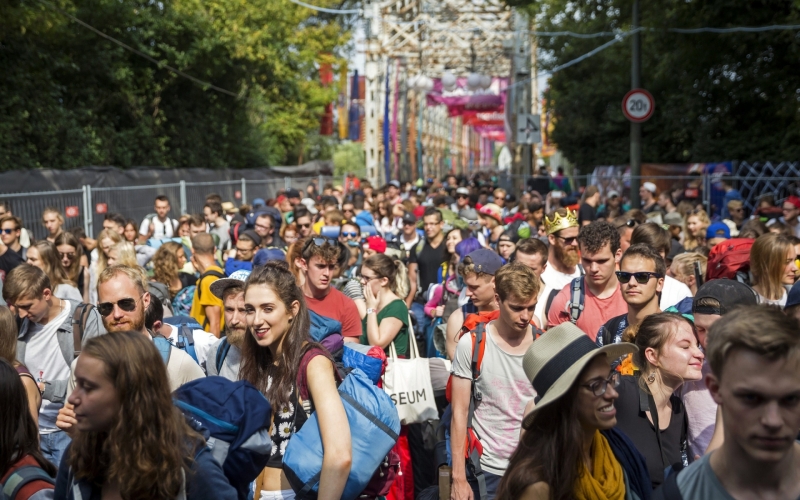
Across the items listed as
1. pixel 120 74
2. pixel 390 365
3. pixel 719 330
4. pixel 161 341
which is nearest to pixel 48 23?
pixel 120 74

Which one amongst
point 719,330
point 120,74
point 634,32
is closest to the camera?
point 719,330

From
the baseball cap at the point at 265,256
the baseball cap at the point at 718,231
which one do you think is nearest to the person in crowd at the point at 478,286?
the baseball cap at the point at 265,256

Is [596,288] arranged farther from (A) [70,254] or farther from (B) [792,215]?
(B) [792,215]

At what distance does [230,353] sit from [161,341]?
38 centimetres

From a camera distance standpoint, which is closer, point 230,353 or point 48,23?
point 230,353

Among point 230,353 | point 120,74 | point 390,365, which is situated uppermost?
point 120,74

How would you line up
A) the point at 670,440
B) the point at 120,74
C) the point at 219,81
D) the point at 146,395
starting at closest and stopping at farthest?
the point at 146,395, the point at 670,440, the point at 120,74, the point at 219,81

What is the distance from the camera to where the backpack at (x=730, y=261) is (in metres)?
6.66

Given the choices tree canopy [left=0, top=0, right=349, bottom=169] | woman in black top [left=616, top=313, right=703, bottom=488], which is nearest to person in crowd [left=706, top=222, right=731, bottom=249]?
woman in black top [left=616, top=313, right=703, bottom=488]

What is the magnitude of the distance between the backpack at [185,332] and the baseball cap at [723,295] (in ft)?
8.56

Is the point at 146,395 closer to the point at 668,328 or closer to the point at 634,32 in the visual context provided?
the point at 668,328

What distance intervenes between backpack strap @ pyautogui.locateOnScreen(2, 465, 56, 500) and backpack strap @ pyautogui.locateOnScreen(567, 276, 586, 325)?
336cm

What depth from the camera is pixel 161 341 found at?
4426 millimetres

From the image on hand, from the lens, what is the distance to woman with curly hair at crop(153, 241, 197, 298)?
8.52m
